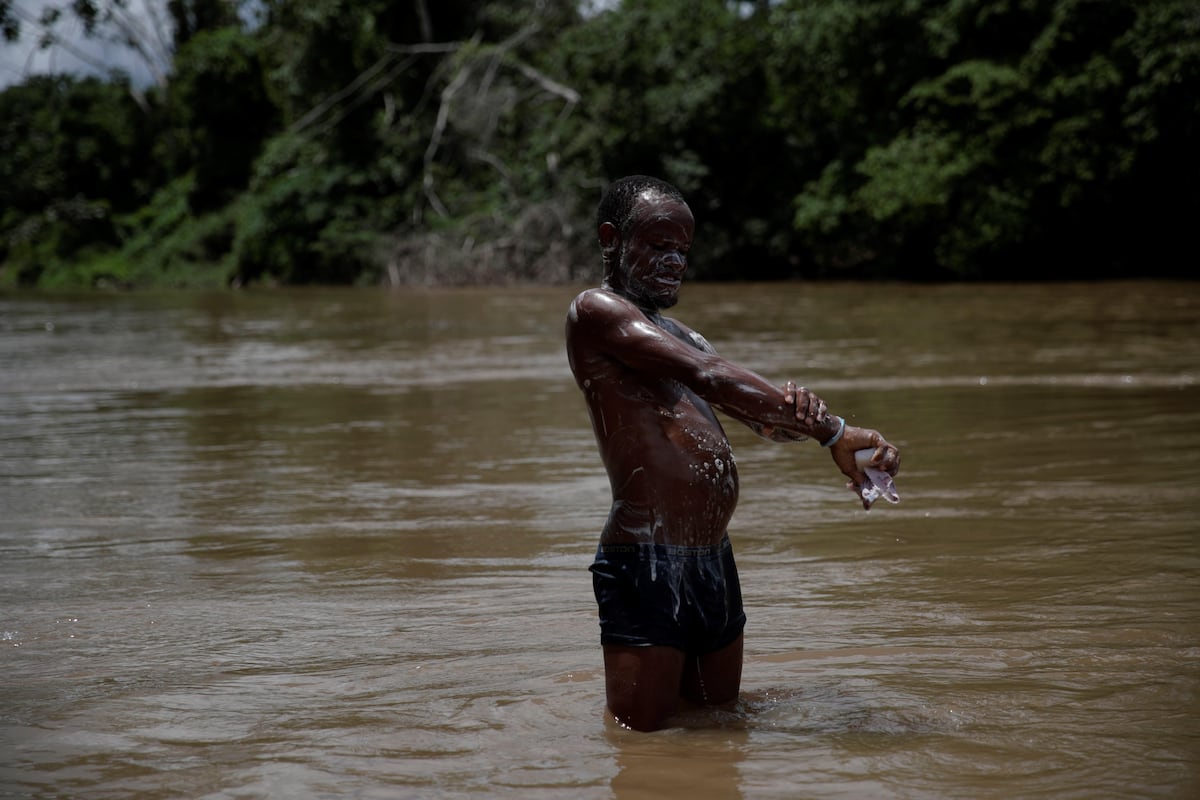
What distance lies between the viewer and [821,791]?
9.32 ft

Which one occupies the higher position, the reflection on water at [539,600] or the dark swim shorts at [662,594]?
the dark swim shorts at [662,594]

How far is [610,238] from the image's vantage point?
3.38 metres

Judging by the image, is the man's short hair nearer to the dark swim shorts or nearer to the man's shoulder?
the man's shoulder

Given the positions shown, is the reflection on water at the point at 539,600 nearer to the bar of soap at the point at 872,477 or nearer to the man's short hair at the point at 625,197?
→ the bar of soap at the point at 872,477

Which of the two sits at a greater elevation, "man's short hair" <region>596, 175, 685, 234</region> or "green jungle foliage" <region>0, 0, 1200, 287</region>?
"green jungle foliage" <region>0, 0, 1200, 287</region>

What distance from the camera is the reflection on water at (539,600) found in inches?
121

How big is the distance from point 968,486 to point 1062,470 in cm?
60

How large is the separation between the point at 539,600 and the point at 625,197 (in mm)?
1794

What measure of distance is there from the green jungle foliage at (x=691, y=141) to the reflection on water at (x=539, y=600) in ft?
43.9

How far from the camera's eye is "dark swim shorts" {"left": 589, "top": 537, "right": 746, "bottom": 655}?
10.3 ft

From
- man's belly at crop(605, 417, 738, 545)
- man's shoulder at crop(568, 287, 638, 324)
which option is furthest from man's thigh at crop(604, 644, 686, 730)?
man's shoulder at crop(568, 287, 638, 324)

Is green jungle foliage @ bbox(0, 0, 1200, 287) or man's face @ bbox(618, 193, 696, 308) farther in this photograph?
green jungle foliage @ bbox(0, 0, 1200, 287)

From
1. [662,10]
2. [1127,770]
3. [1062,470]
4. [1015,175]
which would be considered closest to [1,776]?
[1127,770]

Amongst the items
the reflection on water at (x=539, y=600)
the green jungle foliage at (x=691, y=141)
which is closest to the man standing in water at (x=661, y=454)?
the reflection on water at (x=539, y=600)
